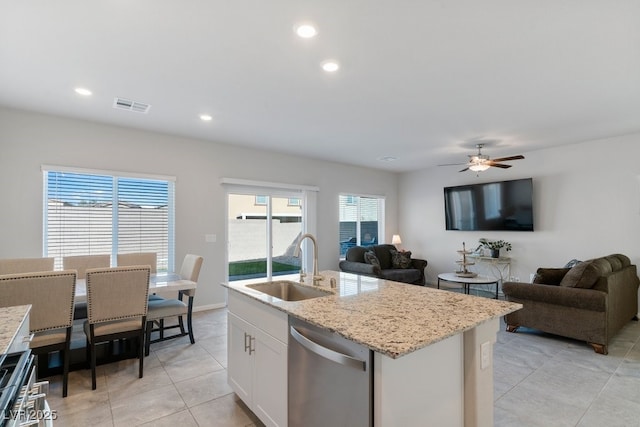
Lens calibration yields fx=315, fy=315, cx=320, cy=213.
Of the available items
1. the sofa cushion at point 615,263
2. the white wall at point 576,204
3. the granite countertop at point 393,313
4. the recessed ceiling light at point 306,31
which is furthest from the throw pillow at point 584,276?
the recessed ceiling light at point 306,31

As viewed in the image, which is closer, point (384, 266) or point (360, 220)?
point (384, 266)

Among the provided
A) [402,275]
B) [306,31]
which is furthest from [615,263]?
[306,31]

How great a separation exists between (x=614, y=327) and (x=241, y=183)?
17.0ft

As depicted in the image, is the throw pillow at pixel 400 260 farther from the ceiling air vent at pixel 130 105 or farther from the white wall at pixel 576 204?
the ceiling air vent at pixel 130 105

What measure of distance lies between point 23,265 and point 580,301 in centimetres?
583

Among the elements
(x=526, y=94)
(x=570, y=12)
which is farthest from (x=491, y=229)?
(x=570, y=12)

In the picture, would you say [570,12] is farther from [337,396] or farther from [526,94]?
[337,396]

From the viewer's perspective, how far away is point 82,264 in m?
3.57

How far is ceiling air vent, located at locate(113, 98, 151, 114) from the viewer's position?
3342 mm

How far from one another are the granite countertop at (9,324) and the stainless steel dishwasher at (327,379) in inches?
44.9

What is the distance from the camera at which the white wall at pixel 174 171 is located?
3.61 m

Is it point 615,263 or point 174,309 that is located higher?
point 615,263

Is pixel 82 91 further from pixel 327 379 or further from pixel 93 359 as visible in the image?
pixel 327 379

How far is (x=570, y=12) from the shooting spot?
6.41 feet
